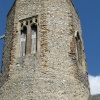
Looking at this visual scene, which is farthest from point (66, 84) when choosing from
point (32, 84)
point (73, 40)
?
point (73, 40)

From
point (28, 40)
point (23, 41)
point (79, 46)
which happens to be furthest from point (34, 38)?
point (79, 46)

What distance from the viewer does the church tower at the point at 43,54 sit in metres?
12.7

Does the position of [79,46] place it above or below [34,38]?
below

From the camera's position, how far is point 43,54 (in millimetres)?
13500

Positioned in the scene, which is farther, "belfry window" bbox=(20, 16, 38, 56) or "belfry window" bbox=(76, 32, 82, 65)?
"belfry window" bbox=(76, 32, 82, 65)

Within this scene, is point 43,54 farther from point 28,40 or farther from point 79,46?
point 79,46

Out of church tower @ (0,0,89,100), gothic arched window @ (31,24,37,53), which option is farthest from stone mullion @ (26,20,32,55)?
gothic arched window @ (31,24,37,53)

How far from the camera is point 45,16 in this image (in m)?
14.6

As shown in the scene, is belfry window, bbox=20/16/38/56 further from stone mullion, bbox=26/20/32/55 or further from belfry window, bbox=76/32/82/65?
Result: belfry window, bbox=76/32/82/65

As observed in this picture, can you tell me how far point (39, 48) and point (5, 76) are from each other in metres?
2.14

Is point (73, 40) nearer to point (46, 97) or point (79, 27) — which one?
point (79, 27)

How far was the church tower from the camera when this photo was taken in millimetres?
12680

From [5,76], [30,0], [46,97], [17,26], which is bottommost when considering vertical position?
[46,97]

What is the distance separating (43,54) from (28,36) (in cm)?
172
